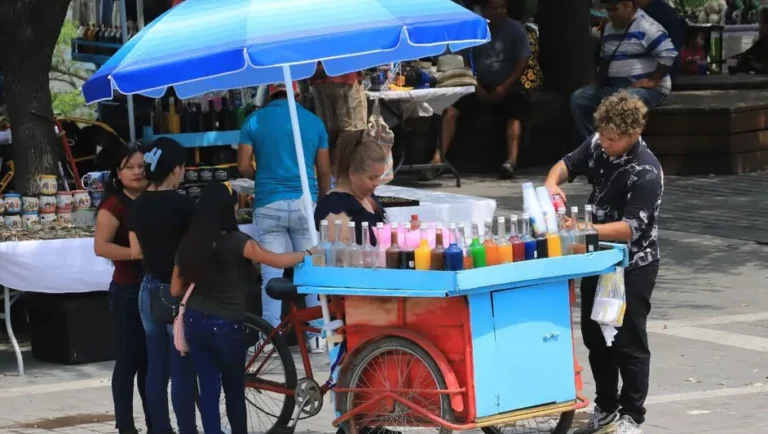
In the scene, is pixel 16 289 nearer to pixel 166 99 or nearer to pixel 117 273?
pixel 117 273

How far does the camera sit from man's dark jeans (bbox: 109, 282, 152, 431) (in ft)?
23.4

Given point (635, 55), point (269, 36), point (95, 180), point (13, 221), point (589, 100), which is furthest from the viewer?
point (589, 100)

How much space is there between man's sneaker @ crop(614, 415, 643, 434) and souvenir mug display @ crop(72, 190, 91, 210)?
4.29 m

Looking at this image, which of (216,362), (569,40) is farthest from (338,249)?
(569,40)

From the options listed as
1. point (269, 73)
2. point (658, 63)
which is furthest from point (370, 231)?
point (658, 63)

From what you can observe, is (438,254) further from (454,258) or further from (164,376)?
(164,376)

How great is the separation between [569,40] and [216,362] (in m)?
10.9

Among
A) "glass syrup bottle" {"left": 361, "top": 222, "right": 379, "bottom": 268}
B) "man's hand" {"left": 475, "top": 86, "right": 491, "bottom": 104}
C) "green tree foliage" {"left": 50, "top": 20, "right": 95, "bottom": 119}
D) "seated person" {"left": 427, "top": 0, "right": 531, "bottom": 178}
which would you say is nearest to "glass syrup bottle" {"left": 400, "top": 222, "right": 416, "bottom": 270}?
"glass syrup bottle" {"left": 361, "top": 222, "right": 379, "bottom": 268}

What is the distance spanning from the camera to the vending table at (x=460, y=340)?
245 inches

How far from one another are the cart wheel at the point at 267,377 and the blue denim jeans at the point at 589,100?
25.4 ft

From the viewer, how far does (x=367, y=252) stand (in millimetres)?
6355

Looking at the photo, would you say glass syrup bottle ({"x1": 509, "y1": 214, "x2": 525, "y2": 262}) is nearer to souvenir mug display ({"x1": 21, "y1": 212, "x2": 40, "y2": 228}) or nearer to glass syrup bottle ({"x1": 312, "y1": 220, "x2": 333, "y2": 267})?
glass syrup bottle ({"x1": 312, "y1": 220, "x2": 333, "y2": 267})

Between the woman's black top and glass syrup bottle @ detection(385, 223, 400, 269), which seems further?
the woman's black top

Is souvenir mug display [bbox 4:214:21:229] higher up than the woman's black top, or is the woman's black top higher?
the woman's black top
